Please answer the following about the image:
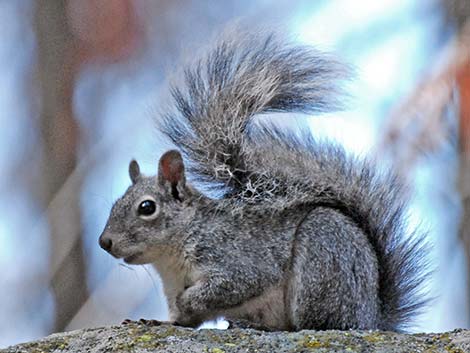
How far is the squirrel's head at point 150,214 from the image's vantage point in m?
2.62

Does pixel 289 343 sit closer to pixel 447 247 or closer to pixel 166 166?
pixel 166 166

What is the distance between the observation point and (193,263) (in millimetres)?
2652

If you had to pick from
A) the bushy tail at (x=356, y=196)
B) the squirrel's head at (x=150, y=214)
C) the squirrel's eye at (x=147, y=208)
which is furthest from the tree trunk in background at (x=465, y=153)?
the squirrel's eye at (x=147, y=208)

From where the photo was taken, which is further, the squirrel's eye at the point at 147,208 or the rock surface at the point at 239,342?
the squirrel's eye at the point at 147,208

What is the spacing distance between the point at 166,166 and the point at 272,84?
0.34 metres

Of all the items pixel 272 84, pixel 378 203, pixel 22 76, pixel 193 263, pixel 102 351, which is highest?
pixel 22 76

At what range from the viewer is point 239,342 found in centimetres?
222

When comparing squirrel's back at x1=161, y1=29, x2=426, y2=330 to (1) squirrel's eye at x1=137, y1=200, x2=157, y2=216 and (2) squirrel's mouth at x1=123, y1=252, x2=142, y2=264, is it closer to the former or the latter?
(1) squirrel's eye at x1=137, y1=200, x2=157, y2=216

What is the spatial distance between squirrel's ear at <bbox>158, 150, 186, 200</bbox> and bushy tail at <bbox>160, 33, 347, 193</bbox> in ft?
0.26

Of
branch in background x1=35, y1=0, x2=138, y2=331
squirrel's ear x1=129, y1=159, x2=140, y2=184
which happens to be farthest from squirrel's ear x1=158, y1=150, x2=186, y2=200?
branch in background x1=35, y1=0, x2=138, y2=331

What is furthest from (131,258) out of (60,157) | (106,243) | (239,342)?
(60,157)

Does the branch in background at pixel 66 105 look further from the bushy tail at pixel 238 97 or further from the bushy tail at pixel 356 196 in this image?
the bushy tail at pixel 356 196

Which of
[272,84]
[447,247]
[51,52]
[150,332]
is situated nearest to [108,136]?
[51,52]

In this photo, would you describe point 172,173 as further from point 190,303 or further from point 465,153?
point 465,153
